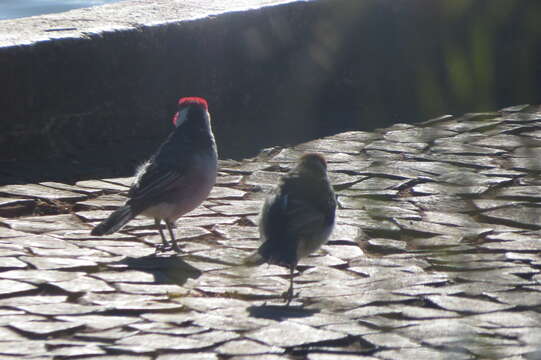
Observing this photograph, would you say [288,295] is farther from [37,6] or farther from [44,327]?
[37,6]

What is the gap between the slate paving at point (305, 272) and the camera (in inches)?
206

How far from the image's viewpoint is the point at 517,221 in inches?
303

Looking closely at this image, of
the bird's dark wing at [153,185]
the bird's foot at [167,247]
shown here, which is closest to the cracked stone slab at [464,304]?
the bird's foot at [167,247]

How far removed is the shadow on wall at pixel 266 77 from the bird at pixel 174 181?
191 cm

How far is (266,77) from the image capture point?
11383mm

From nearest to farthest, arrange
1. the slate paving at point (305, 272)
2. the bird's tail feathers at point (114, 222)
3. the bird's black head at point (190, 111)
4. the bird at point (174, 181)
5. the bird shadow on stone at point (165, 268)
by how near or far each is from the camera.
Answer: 1. the slate paving at point (305, 272)
2. the bird shadow on stone at point (165, 268)
3. the bird's tail feathers at point (114, 222)
4. the bird at point (174, 181)
5. the bird's black head at point (190, 111)

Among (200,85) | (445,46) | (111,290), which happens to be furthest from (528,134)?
(111,290)

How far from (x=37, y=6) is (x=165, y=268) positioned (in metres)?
18.3

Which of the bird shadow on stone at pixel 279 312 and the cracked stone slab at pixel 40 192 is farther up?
the cracked stone slab at pixel 40 192

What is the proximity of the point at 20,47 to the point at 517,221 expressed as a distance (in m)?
4.45

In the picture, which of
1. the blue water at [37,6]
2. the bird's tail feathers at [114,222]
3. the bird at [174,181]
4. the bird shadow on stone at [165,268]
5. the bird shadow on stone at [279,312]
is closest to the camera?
the bird shadow on stone at [279,312]

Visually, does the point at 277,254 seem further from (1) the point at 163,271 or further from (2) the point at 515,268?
(2) the point at 515,268

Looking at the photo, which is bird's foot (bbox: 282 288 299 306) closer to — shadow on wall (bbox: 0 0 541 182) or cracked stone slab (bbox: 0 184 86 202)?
cracked stone slab (bbox: 0 184 86 202)

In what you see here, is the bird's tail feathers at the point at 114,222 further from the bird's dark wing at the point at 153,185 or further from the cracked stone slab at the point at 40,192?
the cracked stone slab at the point at 40,192
